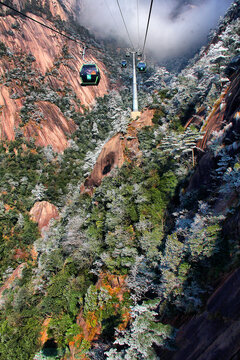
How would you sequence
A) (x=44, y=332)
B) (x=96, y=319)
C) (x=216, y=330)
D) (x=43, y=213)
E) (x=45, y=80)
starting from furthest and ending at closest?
1. (x=45, y=80)
2. (x=43, y=213)
3. (x=44, y=332)
4. (x=96, y=319)
5. (x=216, y=330)

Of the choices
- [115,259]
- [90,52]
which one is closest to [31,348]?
[115,259]

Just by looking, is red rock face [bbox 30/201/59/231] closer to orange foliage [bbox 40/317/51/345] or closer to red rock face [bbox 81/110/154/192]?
red rock face [bbox 81/110/154/192]

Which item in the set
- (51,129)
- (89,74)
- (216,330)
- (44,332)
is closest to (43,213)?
(44,332)

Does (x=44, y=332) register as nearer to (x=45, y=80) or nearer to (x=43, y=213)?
(x=43, y=213)

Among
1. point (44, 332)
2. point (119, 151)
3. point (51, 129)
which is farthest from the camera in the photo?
point (51, 129)

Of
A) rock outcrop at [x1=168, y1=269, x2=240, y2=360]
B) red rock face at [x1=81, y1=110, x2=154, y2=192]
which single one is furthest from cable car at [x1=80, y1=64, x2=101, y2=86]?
rock outcrop at [x1=168, y1=269, x2=240, y2=360]

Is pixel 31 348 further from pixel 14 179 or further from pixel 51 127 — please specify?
pixel 51 127
